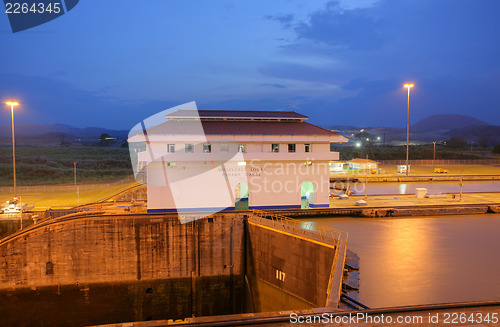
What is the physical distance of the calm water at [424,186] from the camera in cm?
3538

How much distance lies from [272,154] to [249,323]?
15928mm

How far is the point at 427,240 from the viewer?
63.5 ft

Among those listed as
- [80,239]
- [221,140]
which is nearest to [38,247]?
[80,239]

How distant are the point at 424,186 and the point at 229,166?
27028 millimetres

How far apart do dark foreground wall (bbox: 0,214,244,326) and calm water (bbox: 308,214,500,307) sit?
7564 mm

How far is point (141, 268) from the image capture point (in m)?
19.4

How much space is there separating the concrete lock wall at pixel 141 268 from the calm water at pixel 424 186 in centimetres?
1769

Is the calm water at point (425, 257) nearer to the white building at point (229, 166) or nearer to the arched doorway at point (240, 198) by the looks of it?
the white building at point (229, 166)

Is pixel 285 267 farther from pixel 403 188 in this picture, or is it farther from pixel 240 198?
pixel 403 188

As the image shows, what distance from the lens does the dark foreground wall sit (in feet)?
60.6

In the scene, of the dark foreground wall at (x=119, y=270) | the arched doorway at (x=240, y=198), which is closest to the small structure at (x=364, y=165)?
the arched doorway at (x=240, y=198)

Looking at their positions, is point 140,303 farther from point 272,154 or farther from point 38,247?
point 272,154

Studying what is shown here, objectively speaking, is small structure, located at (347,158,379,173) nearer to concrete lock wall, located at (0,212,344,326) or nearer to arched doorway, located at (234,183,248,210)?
arched doorway, located at (234,183,248,210)

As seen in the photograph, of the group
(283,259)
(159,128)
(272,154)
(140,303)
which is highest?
(159,128)
